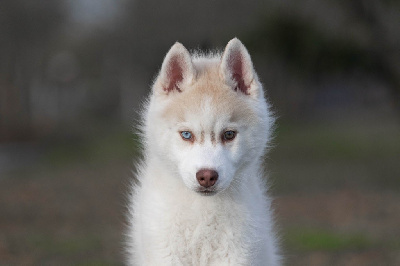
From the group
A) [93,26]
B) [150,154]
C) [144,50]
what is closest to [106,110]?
[93,26]

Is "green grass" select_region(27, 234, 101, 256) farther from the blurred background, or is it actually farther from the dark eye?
the dark eye

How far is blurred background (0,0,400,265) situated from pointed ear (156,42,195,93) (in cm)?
104

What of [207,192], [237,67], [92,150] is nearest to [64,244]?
[237,67]

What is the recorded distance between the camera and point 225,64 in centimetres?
514

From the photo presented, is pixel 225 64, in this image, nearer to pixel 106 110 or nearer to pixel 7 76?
pixel 7 76

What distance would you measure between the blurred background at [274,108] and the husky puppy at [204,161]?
87 centimetres

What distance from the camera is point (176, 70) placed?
520cm

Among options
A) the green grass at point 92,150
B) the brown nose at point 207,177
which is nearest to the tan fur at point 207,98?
the brown nose at point 207,177

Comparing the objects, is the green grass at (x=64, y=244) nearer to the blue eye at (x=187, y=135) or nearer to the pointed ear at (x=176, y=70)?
the pointed ear at (x=176, y=70)

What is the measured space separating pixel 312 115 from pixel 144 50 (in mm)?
9783

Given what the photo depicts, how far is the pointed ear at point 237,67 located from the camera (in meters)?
5.12

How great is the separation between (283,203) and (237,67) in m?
10.7

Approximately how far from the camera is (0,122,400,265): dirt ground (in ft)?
31.5

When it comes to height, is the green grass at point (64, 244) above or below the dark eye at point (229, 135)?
below
